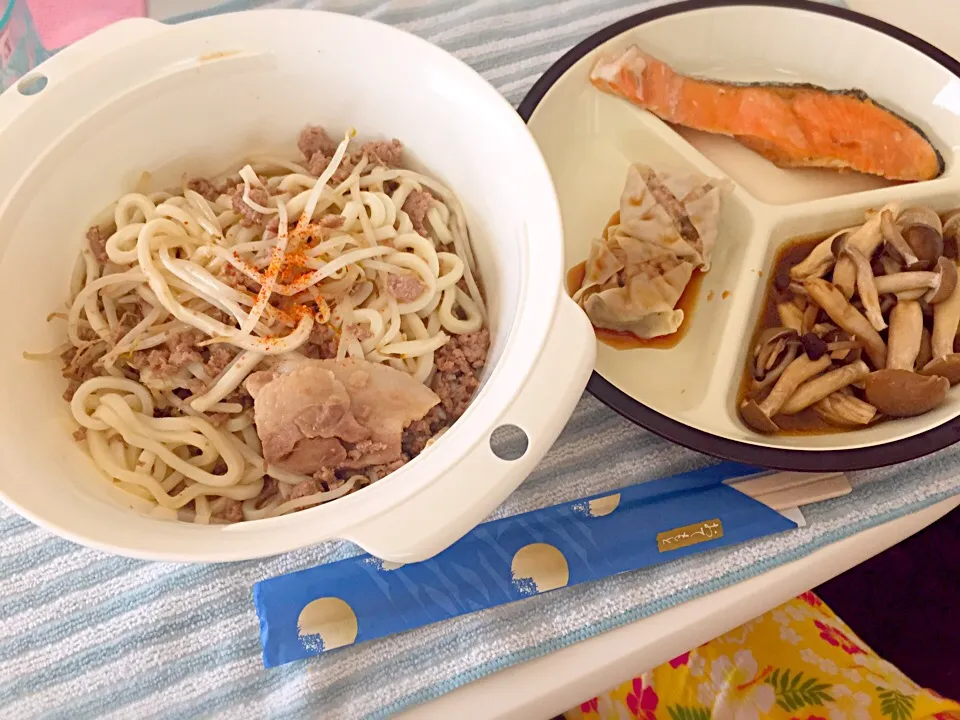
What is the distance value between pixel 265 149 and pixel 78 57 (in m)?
0.26

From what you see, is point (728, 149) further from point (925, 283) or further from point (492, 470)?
point (492, 470)

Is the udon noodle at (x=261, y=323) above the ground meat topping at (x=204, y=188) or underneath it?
underneath

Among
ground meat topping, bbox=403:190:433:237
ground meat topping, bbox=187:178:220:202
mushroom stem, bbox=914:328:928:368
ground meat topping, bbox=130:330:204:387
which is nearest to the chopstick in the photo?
mushroom stem, bbox=914:328:928:368

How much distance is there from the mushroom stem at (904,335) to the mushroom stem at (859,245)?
0.25 ft

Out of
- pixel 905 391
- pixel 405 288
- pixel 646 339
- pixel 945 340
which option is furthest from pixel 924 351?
pixel 405 288

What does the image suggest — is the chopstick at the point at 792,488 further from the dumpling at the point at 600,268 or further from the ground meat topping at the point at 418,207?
the ground meat topping at the point at 418,207

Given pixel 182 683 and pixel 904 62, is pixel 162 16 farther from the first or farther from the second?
pixel 904 62

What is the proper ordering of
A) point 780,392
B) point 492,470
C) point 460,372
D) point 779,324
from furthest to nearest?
1. point 779,324
2. point 780,392
3. point 460,372
4. point 492,470

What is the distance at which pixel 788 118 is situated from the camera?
4.16ft

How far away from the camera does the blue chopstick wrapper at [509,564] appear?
2.85 feet

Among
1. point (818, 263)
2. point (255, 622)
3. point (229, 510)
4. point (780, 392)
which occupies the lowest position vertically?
point (255, 622)

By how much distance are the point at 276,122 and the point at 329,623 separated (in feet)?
2.26

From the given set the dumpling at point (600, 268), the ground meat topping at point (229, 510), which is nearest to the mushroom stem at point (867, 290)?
the dumpling at point (600, 268)

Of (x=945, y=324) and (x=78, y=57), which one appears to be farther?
(x=945, y=324)
